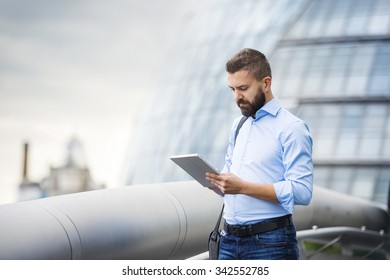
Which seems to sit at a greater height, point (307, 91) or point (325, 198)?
point (307, 91)

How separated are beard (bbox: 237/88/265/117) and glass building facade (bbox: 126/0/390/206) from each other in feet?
63.3

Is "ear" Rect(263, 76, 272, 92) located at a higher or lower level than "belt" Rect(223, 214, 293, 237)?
higher

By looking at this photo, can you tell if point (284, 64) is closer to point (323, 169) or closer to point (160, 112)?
point (323, 169)

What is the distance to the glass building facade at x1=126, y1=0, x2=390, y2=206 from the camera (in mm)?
24172

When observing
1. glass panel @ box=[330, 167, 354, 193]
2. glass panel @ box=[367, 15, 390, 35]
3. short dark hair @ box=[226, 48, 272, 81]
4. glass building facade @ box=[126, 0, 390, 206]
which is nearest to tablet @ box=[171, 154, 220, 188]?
short dark hair @ box=[226, 48, 272, 81]

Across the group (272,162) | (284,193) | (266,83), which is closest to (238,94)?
(266,83)

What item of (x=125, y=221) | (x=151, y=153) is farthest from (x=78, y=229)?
(x=151, y=153)

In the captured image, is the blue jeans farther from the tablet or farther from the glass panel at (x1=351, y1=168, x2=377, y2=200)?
the glass panel at (x1=351, y1=168, x2=377, y2=200)

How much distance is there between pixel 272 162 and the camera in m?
4.61

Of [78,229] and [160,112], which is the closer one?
[78,229]

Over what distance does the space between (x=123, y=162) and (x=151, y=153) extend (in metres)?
3.84

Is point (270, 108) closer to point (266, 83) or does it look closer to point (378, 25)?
point (266, 83)

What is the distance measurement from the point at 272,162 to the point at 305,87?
21.1 meters

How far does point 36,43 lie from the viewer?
9.38 m
